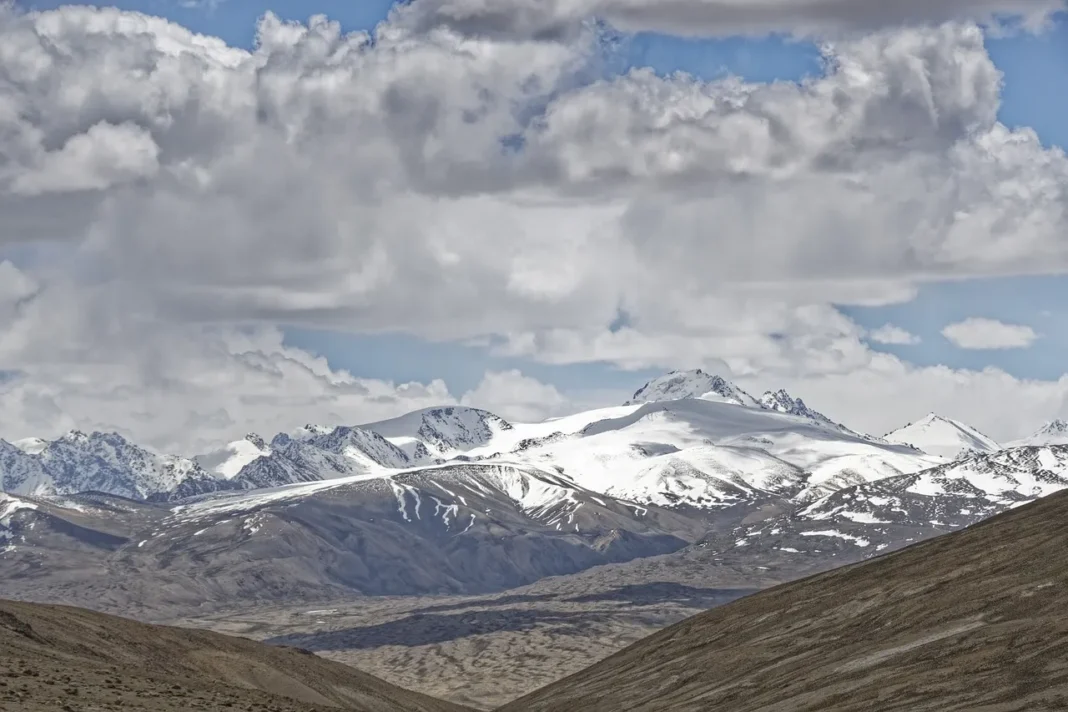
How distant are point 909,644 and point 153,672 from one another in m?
66.7

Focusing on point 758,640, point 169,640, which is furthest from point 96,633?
point 758,640

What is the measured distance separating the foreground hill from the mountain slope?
1147 inches

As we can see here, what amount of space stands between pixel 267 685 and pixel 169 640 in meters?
12.2

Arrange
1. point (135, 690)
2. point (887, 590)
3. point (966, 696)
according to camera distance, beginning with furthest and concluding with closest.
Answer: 1. point (887, 590)
2. point (966, 696)
3. point (135, 690)

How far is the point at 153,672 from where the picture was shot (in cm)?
12706

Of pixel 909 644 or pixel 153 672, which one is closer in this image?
pixel 153 672

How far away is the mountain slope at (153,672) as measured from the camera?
98.9 m

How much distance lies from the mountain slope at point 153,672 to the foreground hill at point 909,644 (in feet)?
95.6

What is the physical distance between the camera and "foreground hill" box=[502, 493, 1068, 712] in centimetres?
11938

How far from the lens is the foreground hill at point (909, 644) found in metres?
119

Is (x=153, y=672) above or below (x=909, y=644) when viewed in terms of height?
above

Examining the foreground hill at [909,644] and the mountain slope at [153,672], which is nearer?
the mountain slope at [153,672]

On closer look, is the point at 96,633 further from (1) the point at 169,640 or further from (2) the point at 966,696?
(2) the point at 966,696

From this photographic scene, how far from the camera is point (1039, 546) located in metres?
164
